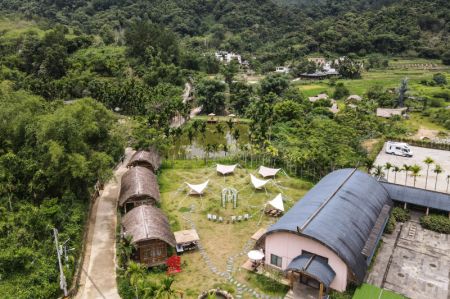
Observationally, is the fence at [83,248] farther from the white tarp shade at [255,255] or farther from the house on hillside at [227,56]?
the house on hillside at [227,56]

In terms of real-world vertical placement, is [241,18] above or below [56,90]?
above

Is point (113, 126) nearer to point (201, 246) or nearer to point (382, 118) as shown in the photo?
point (201, 246)

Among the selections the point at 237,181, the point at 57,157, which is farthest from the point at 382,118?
the point at 57,157

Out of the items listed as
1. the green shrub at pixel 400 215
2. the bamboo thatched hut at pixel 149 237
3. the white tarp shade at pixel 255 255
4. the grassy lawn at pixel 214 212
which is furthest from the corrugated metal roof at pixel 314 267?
the green shrub at pixel 400 215

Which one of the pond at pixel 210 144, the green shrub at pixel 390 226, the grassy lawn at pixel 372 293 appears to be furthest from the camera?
the pond at pixel 210 144

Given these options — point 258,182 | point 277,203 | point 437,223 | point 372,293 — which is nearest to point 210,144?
point 258,182

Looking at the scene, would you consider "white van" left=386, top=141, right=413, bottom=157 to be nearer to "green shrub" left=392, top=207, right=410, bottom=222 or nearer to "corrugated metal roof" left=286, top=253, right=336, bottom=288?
"green shrub" left=392, top=207, right=410, bottom=222

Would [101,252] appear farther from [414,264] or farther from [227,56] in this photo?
[227,56]
